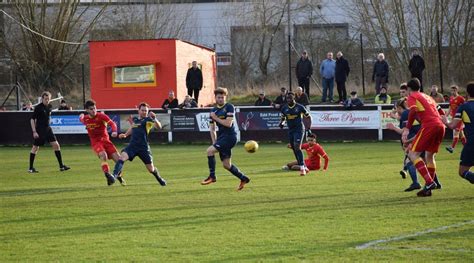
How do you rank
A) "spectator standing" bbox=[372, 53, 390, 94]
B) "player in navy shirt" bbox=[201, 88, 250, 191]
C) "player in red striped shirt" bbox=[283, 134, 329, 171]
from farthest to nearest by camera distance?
"spectator standing" bbox=[372, 53, 390, 94]
"player in red striped shirt" bbox=[283, 134, 329, 171]
"player in navy shirt" bbox=[201, 88, 250, 191]

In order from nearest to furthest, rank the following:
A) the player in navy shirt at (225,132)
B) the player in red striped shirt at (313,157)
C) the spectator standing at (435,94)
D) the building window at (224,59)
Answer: the player in navy shirt at (225,132), the player in red striped shirt at (313,157), the spectator standing at (435,94), the building window at (224,59)

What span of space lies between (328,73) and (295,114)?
50.6 ft

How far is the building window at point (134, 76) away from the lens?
39.0 meters

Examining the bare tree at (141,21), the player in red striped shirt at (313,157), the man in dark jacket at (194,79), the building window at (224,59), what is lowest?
the player in red striped shirt at (313,157)

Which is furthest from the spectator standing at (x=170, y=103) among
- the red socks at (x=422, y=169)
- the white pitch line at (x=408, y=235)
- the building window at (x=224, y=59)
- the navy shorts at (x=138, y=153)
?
the white pitch line at (x=408, y=235)

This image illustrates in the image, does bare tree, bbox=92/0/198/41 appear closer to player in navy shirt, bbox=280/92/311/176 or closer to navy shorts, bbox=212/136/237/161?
player in navy shirt, bbox=280/92/311/176

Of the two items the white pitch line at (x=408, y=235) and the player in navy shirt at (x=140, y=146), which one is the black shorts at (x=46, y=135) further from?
the white pitch line at (x=408, y=235)

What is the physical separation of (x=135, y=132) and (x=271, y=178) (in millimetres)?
3223

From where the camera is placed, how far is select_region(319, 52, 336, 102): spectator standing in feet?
115

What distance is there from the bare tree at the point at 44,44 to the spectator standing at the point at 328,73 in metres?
16.9

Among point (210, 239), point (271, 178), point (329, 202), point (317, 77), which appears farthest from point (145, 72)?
point (210, 239)

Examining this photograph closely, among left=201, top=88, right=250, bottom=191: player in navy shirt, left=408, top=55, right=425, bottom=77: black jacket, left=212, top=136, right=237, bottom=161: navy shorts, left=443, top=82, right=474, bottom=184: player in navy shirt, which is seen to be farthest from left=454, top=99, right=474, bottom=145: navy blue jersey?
left=408, top=55, right=425, bottom=77: black jacket

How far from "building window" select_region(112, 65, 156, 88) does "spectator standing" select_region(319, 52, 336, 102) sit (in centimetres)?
792

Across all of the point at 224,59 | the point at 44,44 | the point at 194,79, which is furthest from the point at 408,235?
the point at 224,59
